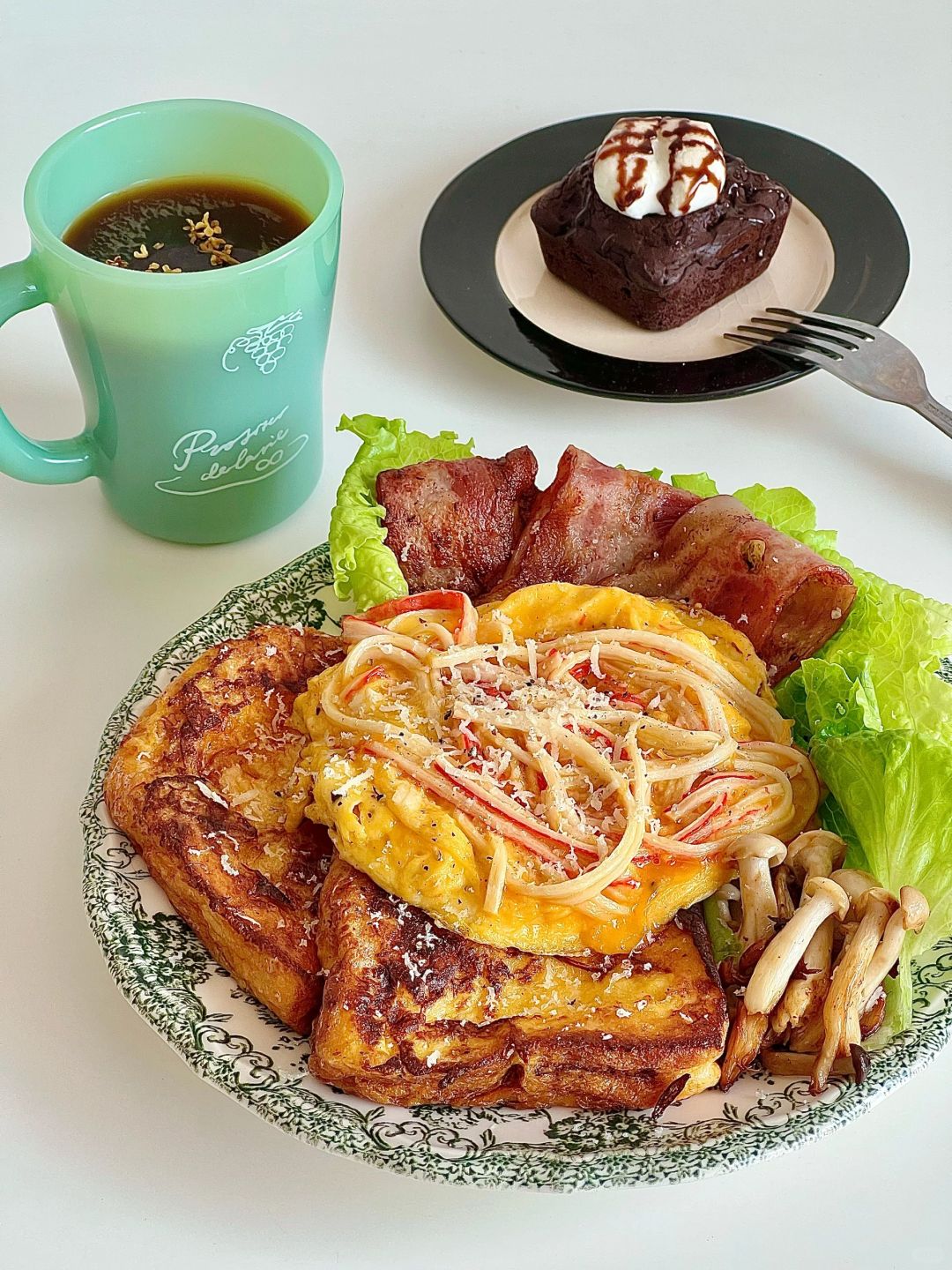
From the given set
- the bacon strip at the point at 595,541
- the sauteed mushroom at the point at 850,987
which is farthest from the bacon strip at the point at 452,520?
the sauteed mushroom at the point at 850,987

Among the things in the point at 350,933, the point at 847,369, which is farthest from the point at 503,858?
the point at 847,369

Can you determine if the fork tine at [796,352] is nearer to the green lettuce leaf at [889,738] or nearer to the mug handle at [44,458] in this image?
the green lettuce leaf at [889,738]

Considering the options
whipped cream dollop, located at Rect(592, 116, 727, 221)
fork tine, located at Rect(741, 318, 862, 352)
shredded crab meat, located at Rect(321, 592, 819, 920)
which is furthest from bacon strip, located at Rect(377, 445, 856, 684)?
whipped cream dollop, located at Rect(592, 116, 727, 221)

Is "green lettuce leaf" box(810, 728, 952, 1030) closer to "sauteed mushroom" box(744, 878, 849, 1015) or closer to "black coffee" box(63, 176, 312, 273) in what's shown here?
"sauteed mushroom" box(744, 878, 849, 1015)

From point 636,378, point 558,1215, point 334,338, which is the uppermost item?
point 636,378

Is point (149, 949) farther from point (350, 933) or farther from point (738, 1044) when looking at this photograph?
point (738, 1044)

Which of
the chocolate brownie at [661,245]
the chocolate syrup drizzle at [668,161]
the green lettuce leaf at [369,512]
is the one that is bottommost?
the green lettuce leaf at [369,512]
